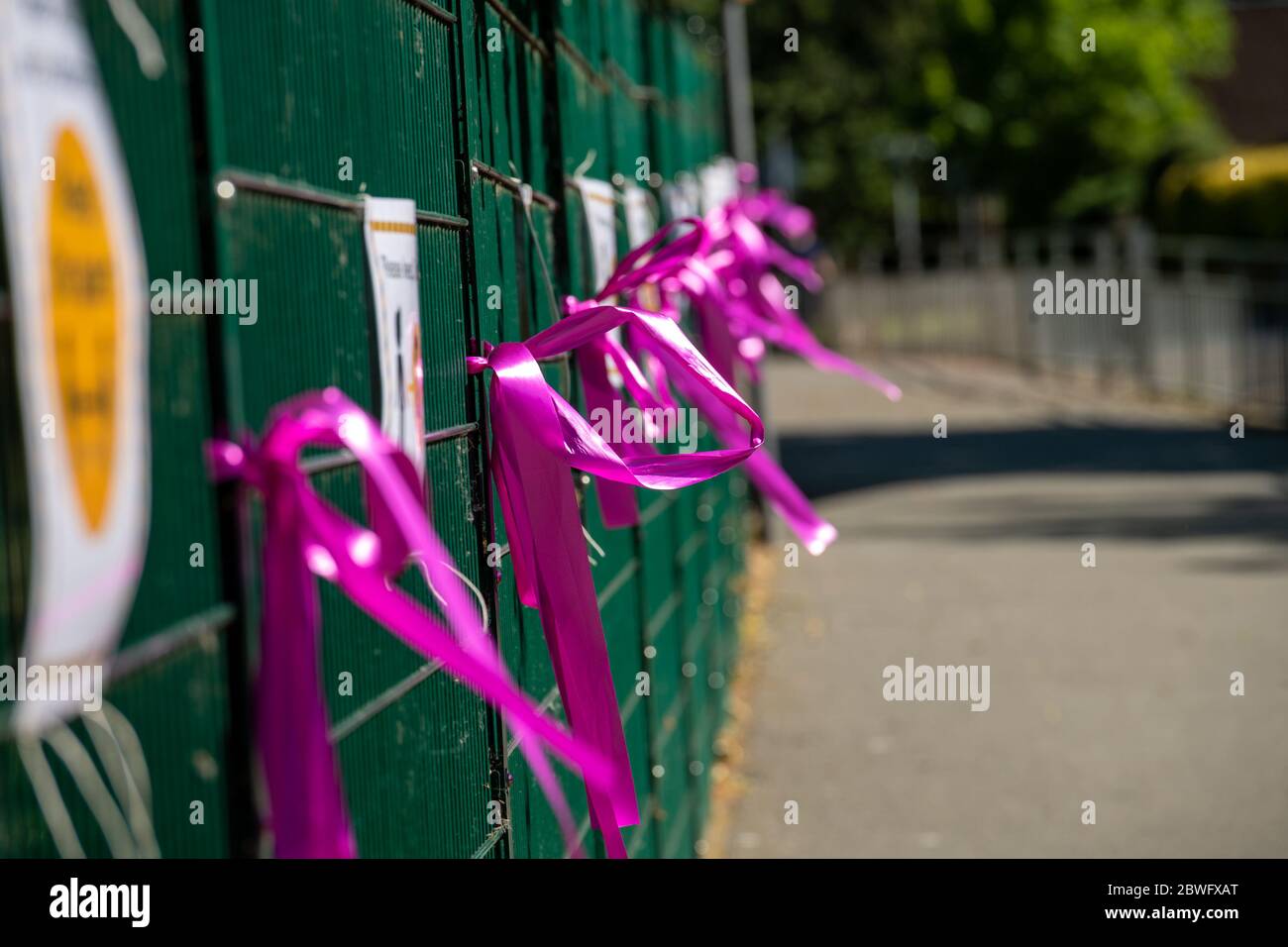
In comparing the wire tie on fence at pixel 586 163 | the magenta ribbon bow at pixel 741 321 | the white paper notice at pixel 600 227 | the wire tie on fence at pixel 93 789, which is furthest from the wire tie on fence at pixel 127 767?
the wire tie on fence at pixel 586 163

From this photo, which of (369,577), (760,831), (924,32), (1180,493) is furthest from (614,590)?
(924,32)

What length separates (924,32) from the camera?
1764 inches

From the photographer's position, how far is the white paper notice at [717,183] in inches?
352

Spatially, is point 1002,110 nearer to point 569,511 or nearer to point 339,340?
point 569,511

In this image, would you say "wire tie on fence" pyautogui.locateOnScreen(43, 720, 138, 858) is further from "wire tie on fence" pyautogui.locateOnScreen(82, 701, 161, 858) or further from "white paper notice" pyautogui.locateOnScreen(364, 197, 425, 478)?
"white paper notice" pyautogui.locateOnScreen(364, 197, 425, 478)

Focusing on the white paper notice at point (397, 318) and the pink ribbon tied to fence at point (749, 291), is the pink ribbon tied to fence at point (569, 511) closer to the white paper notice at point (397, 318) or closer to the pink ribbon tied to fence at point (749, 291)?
the white paper notice at point (397, 318)

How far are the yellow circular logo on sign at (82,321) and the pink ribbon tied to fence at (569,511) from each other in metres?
0.94

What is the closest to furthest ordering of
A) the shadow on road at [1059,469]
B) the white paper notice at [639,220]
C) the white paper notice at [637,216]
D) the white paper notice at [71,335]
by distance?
the white paper notice at [71,335] → the white paper notice at [639,220] → the white paper notice at [637,216] → the shadow on road at [1059,469]

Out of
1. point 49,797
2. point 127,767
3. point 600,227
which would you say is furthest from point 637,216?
point 49,797

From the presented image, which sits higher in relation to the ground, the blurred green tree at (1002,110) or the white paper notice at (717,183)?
the blurred green tree at (1002,110)

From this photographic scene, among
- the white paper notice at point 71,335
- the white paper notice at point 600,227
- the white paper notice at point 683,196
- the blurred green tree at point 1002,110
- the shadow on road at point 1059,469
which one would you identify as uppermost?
the blurred green tree at point 1002,110

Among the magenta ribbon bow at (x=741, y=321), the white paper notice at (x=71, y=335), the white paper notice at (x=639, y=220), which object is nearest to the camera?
the white paper notice at (x=71, y=335)

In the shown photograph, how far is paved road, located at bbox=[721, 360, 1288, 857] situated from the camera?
6598 millimetres
